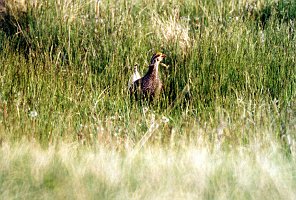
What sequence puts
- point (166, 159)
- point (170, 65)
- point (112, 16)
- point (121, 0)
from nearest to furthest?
point (166, 159) < point (170, 65) < point (112, 16) < point (121, 0)

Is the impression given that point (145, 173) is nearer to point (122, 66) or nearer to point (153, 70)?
point (153, 70)

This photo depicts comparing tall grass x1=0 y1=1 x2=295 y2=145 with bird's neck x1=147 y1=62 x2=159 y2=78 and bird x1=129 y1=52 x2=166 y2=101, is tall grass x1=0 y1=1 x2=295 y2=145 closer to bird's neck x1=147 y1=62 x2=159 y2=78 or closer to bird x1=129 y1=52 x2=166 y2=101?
bird x1=129 y1=52 x2=166 y2=101

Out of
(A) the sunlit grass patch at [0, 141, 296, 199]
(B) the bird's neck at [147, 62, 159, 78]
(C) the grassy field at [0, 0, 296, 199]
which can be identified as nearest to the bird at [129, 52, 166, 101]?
(B) the bird's neck at [147, 62, 159, 78]

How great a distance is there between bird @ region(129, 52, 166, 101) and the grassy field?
0.34 feet

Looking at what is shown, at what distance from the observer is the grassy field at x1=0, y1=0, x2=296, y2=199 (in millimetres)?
3715

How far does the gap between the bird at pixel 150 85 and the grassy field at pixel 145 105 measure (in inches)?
4.1

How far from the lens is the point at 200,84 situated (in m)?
6.35

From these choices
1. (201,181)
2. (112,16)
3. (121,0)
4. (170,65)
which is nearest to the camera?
(201,181)

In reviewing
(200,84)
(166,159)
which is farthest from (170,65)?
(166,159)

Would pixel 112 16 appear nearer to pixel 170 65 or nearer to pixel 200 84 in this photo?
pixel 170 65

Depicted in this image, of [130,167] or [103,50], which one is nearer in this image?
[130,167]

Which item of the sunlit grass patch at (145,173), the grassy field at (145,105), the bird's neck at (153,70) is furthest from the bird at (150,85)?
the sunlit grass patch at (145,173)

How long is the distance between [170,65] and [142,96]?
0.76 meters

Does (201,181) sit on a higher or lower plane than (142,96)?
higher
